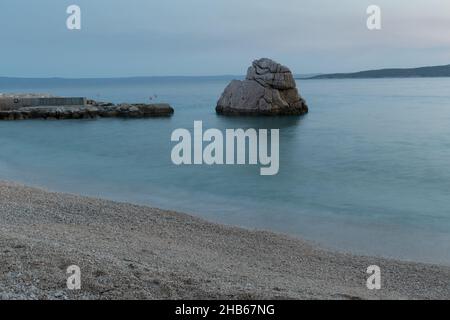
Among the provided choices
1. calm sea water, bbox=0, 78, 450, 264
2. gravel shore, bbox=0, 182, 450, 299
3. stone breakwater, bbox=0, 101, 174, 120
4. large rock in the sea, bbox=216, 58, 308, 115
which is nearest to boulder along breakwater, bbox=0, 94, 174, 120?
stone breakwater, bbox=0, 101, 174, 120

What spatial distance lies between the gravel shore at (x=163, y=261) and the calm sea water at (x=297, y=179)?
→ 1.73 m

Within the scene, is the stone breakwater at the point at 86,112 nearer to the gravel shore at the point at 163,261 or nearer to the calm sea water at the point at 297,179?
the calm sea water at the point at 297,179

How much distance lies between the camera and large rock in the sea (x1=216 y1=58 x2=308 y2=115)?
4650 centimetres

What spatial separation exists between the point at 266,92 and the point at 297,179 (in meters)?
27.8

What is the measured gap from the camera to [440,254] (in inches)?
448

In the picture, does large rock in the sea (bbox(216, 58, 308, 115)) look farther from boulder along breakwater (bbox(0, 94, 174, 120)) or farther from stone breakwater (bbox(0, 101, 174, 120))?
boulder along breakwater (bbox(0, 94, 174, 120))

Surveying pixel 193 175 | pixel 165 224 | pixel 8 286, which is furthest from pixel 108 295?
pixel 193 175

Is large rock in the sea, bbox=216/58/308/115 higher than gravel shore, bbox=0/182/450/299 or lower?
higher

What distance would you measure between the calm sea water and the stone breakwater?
3813mm

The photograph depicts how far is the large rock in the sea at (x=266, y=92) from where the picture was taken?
46.5m

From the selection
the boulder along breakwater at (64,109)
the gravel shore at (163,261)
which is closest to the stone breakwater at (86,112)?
the boulder along breakwater at (64,109)

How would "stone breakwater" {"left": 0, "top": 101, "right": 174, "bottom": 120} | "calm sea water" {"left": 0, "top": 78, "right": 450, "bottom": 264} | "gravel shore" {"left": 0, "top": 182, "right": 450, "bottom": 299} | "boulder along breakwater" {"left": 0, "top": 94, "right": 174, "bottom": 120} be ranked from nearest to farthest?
"gravel shore" {"left": 0, "top": 182, "right": 450, "bottom": 299} → "calm sea water" {"left": 0, "top": 78, "right": 450, "bottom": 264} → "stone breakwater" {"left": 0, "top": 101, "right": 174, "bottom": 120} → "boulder along breakwater" {"left": 0, "top": 94, "right": 174, "bottom": 120}
